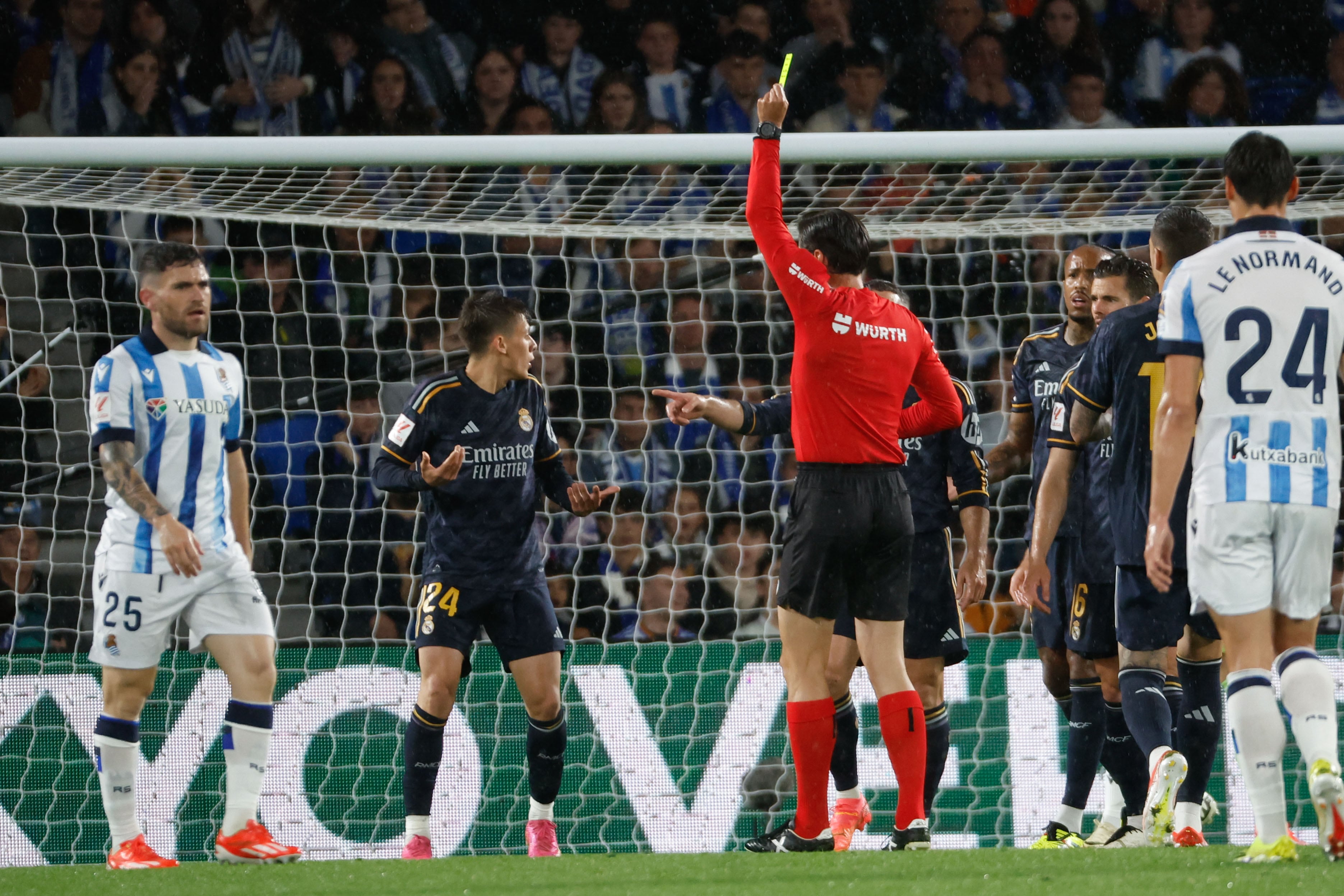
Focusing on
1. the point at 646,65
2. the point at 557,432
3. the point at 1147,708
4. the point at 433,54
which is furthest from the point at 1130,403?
the point at 433,54

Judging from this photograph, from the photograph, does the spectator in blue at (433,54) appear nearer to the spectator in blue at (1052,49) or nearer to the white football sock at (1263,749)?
the spectator in blue at (1052,49)

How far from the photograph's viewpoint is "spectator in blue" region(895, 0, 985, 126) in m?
9.87

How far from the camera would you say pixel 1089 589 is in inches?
208

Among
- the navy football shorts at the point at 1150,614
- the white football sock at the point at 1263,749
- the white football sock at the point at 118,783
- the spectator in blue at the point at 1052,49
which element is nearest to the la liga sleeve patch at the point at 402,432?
the white football sock at the point at 118,783

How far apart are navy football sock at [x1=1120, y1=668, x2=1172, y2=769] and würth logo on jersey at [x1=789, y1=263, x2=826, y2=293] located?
1.57 meters

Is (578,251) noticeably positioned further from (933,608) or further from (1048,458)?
(1048,458)

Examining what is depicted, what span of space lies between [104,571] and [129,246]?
3.95 metres

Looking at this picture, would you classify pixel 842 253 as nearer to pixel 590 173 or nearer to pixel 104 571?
pixel 104 571

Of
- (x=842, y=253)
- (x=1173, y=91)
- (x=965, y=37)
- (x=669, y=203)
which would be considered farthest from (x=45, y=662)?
(x=1173, y=91)

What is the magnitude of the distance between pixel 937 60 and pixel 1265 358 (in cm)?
689

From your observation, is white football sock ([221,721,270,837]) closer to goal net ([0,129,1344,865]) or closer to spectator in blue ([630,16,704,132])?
goal net ([0,129,1344,865])

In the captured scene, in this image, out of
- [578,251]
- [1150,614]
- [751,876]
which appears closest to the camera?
[751,876]

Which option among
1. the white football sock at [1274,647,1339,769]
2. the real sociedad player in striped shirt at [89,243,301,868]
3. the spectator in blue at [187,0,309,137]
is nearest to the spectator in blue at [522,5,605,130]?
the spectator in blue at [187,0,309,137]

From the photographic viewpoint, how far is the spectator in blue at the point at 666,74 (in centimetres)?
A: 968
